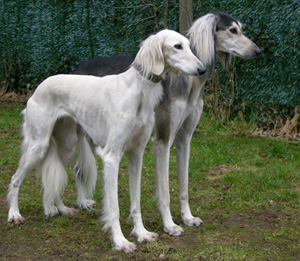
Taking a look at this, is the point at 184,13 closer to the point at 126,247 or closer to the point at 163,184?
the point at 163,184

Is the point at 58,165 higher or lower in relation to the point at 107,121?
lower

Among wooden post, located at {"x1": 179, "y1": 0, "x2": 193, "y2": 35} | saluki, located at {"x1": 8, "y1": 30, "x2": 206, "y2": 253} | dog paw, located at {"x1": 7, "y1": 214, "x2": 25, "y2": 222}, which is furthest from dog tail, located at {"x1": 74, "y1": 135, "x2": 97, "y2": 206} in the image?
wooden post, located at {"x1": 179, "y1": 0, "x2": 193, "y2": 35}

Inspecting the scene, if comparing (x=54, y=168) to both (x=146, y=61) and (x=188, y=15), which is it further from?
(x=188, y=15)

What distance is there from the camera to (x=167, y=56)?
11.5ft

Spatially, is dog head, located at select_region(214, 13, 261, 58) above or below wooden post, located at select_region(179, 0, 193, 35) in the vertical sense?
above

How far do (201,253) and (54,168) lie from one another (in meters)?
1.50

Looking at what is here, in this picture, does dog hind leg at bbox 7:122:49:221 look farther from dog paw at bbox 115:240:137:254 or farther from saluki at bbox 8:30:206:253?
dog paw at bbox 115:240:137:254

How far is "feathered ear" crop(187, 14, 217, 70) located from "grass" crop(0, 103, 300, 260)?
1407 mm

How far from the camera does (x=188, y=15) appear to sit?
686cm

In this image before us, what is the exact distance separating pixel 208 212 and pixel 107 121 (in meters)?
1.47

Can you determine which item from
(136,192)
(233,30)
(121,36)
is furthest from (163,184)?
(121,36)


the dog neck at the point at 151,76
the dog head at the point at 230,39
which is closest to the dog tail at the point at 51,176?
the dog neck at the point at 151,76

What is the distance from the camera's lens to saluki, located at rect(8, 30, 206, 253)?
138 inches

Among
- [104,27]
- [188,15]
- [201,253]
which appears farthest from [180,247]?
[104,27]
